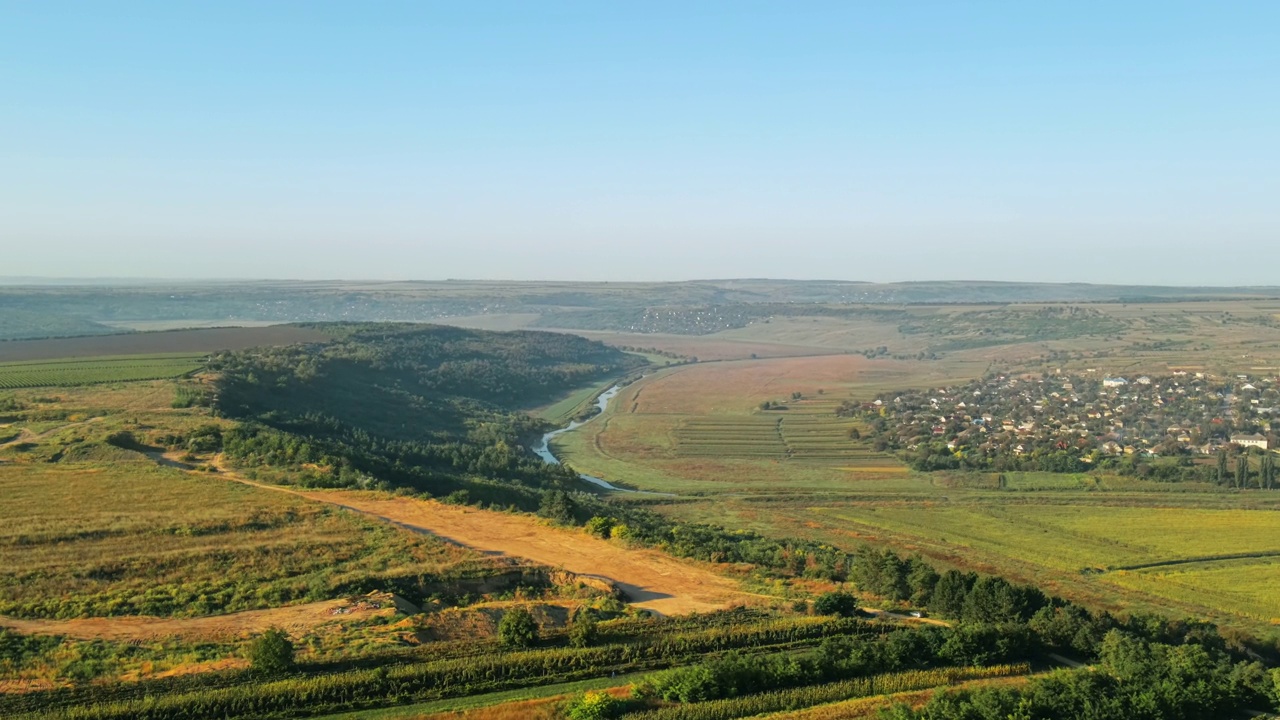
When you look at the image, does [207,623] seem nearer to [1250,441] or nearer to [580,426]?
[580,426]

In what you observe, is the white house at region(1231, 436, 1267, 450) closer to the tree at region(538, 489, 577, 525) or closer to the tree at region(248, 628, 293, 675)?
the tree at region(538, 489, 577, 525)

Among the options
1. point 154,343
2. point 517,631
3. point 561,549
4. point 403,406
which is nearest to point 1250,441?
point 561,549

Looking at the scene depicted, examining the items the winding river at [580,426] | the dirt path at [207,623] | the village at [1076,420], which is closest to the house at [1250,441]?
the village at [1076,420]

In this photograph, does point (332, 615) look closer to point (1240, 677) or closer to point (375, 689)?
point (375, 689)

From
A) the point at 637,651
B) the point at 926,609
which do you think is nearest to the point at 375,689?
the point at 637,651

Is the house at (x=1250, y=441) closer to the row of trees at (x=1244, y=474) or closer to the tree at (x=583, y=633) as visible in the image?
the row of trees at (x=1244, y=474)

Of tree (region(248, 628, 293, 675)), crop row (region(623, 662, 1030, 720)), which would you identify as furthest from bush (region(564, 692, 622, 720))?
tree (region(248, 628, 293, 675))
